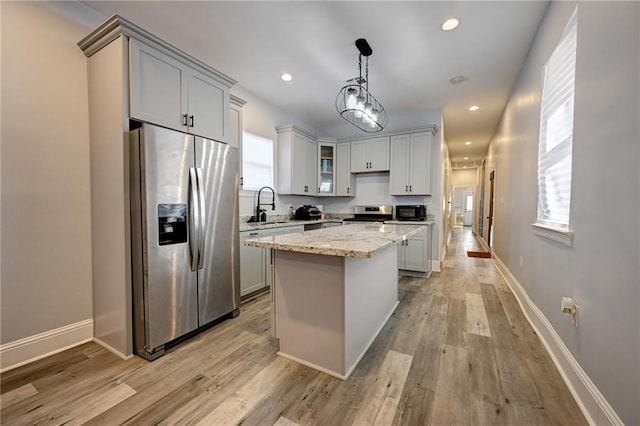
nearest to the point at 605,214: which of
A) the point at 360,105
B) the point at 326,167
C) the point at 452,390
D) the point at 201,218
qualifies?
the point at 452,390

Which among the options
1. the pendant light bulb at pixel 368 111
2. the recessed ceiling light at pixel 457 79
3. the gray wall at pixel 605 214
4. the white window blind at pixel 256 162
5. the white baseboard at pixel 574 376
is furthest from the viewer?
the white window blind at pixel 256 162

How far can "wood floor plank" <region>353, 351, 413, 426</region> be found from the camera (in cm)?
134

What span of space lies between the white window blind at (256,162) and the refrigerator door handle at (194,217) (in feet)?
4.99

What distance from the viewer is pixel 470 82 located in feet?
11.2

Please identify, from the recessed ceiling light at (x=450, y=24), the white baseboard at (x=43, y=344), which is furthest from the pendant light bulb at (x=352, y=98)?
the white baseboard at (x=43, y=344)

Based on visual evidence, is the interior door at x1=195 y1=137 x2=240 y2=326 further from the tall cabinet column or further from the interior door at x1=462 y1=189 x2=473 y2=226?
the interior door at x1=462 y1=189 x2=473 y2=226

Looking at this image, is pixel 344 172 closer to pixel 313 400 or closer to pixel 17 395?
pixel 313 400

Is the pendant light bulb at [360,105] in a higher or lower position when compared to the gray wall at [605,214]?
higher

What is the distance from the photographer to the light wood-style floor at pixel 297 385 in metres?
1.36

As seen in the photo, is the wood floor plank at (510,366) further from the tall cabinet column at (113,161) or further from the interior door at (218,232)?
the tall cabinet column at (113,161)

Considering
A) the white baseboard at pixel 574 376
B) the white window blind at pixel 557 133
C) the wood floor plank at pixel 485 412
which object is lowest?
the wood floor plank at pixel 485 412

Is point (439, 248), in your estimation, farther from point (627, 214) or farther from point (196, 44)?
point (196, 44)

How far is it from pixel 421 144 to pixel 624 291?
346 centimetres

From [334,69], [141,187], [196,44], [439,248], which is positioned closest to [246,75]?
[196,44]
